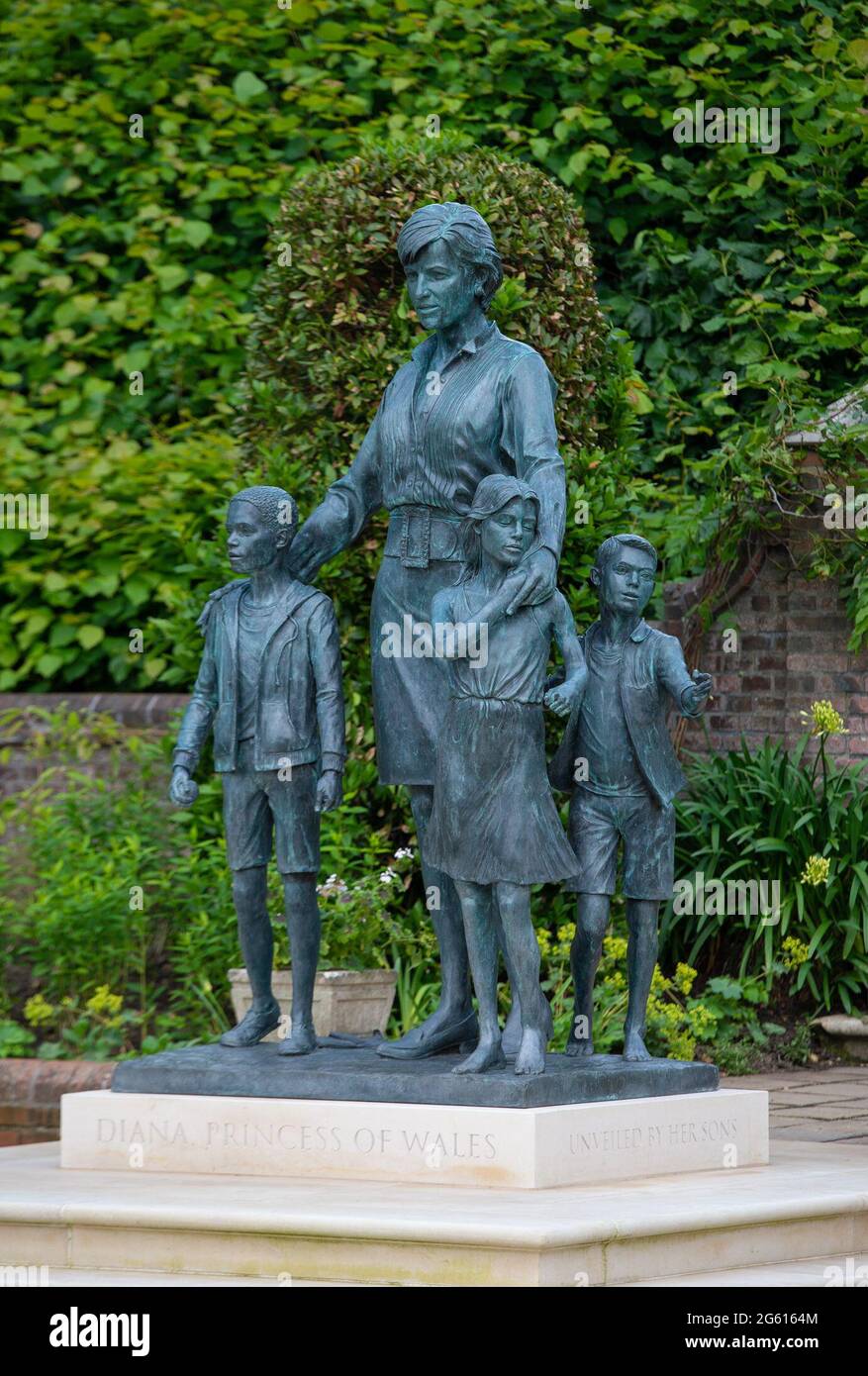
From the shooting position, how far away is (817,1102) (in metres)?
8.96

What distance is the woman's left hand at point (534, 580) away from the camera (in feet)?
21.7

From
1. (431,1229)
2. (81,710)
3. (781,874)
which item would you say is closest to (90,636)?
(81,710)

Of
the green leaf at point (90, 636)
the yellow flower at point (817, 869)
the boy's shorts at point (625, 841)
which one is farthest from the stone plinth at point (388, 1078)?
the green leaf at point (90, 636)

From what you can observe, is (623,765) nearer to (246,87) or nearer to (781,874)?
(781,874)

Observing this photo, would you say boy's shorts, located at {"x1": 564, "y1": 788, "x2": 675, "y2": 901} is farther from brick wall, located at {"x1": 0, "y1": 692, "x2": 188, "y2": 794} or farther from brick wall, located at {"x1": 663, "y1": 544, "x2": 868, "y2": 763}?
brick wall, located at {"x1": 0, "y1": 692, "x2": 188, "y2": 794}

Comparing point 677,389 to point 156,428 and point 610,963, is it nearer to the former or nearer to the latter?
point 156,428

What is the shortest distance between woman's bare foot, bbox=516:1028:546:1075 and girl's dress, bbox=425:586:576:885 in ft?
1.43

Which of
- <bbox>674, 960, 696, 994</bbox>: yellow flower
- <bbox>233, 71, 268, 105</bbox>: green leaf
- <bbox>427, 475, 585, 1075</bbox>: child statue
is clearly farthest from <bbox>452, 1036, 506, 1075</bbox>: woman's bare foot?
<bbox>233, 71, 268, 105</bbox>: green leaf

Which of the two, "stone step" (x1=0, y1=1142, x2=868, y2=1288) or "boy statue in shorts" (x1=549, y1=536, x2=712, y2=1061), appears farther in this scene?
"boy statue in shorts" (x1=549, y1=536, x2=712, y2=1061)

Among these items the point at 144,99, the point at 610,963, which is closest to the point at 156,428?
the point at 144,99

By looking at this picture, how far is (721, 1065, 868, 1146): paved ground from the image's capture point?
26.6 ft

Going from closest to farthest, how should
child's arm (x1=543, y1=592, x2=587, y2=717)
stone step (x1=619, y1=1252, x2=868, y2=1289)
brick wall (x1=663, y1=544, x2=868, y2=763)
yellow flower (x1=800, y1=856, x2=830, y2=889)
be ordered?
stone step (x1=619, y1=1252, x2=868, y2=1289), child's arm (x1=543, y1=592, x2=587, y2=717), yellow flower (x1=800, y1=856, x2=830, y2=889), brick wall (x1=663, y1=544, x2=868, y2=763)

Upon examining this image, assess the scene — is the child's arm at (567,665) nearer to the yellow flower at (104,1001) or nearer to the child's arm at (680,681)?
the child's arm at (680,681)

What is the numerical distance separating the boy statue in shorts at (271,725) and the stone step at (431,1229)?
90 centimetres
